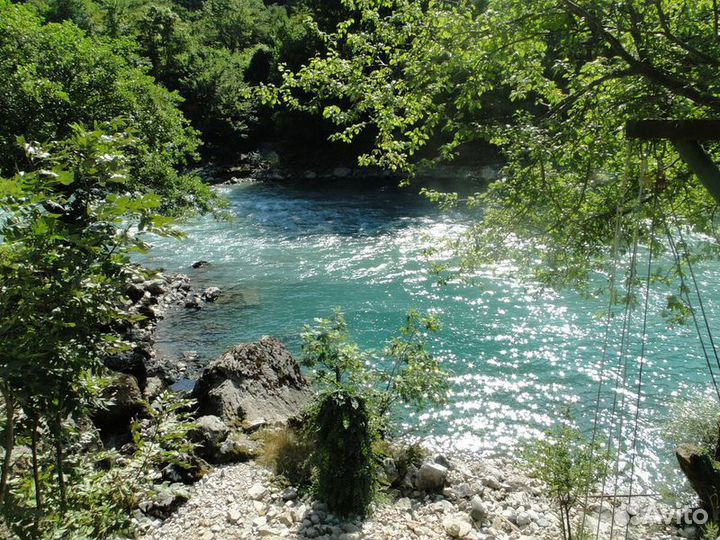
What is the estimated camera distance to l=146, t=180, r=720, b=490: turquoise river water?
8359mm

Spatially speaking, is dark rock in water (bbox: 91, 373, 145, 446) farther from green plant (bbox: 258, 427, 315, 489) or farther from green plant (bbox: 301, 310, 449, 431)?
green plant (bbox: 301, 310, 449, 431)

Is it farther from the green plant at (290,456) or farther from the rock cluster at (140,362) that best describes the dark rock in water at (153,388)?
the green plant at (290,456)

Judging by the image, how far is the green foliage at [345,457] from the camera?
496 cm

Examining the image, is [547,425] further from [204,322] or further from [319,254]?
[319,254]

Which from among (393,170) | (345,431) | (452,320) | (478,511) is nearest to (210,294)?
(452,320)

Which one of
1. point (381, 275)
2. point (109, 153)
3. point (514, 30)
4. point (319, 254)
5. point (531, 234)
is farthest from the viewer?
point (319, 254)

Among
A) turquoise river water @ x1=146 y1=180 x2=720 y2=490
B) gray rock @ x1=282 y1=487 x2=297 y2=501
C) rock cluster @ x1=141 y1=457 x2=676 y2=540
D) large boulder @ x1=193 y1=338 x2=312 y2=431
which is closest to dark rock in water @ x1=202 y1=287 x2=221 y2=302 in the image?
turquoise river water @ x1=146 y1=180 x2=720 y2=490

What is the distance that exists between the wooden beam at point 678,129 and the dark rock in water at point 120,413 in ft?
23.8

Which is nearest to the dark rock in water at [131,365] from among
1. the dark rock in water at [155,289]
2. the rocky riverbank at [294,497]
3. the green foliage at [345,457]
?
the rocky riverbank at [294,497]

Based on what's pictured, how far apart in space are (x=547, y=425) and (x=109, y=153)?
7.78 meters

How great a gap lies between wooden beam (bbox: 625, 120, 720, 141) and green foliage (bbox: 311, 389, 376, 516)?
3612 millimetres

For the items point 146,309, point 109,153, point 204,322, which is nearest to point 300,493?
point 109,153

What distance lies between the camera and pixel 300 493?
547 cm

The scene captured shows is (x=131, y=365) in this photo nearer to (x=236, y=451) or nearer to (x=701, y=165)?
(x=236, y=451)
